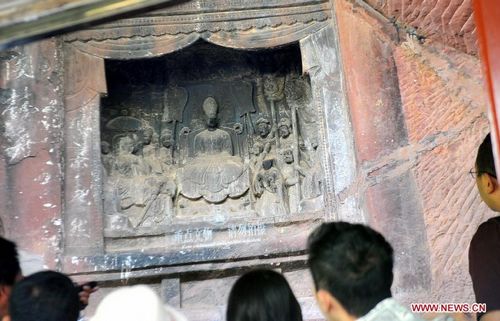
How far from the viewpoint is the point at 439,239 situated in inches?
186

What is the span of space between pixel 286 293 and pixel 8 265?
96 cm

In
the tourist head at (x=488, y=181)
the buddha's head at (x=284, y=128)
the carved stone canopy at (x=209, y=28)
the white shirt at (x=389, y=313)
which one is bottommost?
the white shirt at (x=389, y=313)

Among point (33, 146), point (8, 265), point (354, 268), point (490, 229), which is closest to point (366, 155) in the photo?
point (33, 146)

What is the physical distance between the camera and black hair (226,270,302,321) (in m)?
1.92

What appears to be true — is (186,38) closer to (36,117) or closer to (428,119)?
(36,117)

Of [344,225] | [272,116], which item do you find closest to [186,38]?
[272,116]

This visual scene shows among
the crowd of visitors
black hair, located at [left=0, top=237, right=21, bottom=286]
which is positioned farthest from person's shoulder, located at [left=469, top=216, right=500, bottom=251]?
black hair, located at [left=0, top=237, right=21, bottom=286]

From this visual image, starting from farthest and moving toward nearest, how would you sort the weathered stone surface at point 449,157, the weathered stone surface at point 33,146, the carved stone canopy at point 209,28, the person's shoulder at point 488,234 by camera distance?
1. the carved stone canopy at point 209,28
2. the weathered stone surface at point 33,146
3. the weathered stone surface at point 449,157
4. the person's shoulder at point 488,234

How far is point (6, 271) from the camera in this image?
90.7 inches

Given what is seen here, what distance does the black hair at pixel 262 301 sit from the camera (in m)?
1.92

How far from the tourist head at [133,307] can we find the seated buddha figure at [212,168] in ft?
14.5

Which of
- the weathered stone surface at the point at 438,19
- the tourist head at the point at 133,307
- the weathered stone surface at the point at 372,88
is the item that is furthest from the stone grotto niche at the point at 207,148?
the tourist head at the point at 133,307

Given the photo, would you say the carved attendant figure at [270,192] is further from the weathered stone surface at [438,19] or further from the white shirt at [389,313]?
the white shirt at [389,313]

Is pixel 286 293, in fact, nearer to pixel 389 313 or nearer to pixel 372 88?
pixel 389 313
